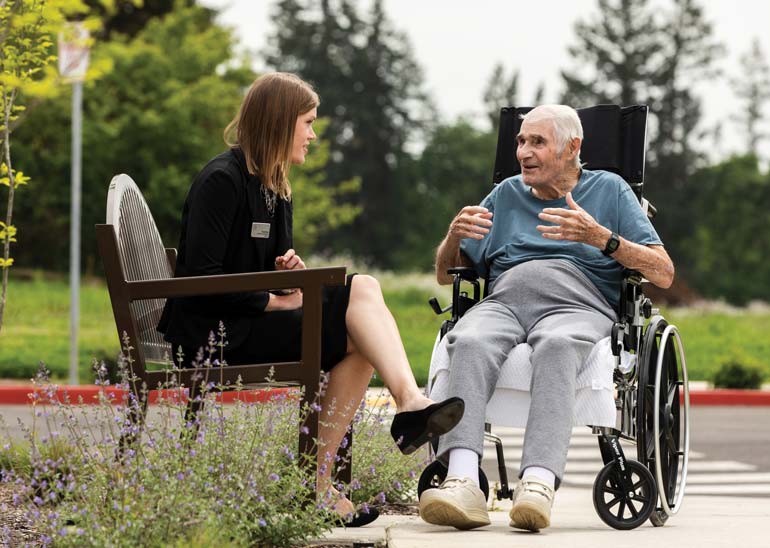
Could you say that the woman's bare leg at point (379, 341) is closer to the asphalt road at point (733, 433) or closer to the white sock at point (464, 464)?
the white sock at point (464, 464)

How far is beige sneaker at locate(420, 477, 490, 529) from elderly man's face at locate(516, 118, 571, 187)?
4.56ft

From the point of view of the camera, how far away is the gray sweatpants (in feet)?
14.5

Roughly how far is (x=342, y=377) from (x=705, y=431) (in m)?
6.42

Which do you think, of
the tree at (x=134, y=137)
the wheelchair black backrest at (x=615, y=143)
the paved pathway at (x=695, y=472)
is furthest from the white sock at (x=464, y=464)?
the tree at (x=134, y=137)

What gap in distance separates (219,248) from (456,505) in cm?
113

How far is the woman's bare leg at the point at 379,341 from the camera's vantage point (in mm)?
4309

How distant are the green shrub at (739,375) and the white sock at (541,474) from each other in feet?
29.7

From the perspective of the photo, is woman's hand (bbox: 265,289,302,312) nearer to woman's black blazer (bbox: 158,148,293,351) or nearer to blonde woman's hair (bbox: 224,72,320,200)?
woman's black blazer (bbox: 158,148,293,351)

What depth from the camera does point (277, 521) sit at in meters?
3.94

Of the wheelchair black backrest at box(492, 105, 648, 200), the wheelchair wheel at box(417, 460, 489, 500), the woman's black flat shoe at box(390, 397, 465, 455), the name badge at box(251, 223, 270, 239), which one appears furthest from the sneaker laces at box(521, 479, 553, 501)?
the wheelchair black backrest at box(492, 105, 648, 200)

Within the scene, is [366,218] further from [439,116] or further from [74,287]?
[74,287]

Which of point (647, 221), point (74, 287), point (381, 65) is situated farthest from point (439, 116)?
point (647, 221)

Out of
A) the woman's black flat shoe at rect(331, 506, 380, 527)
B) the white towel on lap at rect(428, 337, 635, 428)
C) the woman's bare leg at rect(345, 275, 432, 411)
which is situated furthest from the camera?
the white towel on lap at rect(428, 337, 635, 428)

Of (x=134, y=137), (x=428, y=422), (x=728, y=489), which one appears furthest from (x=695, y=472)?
(x=134, y=137)
